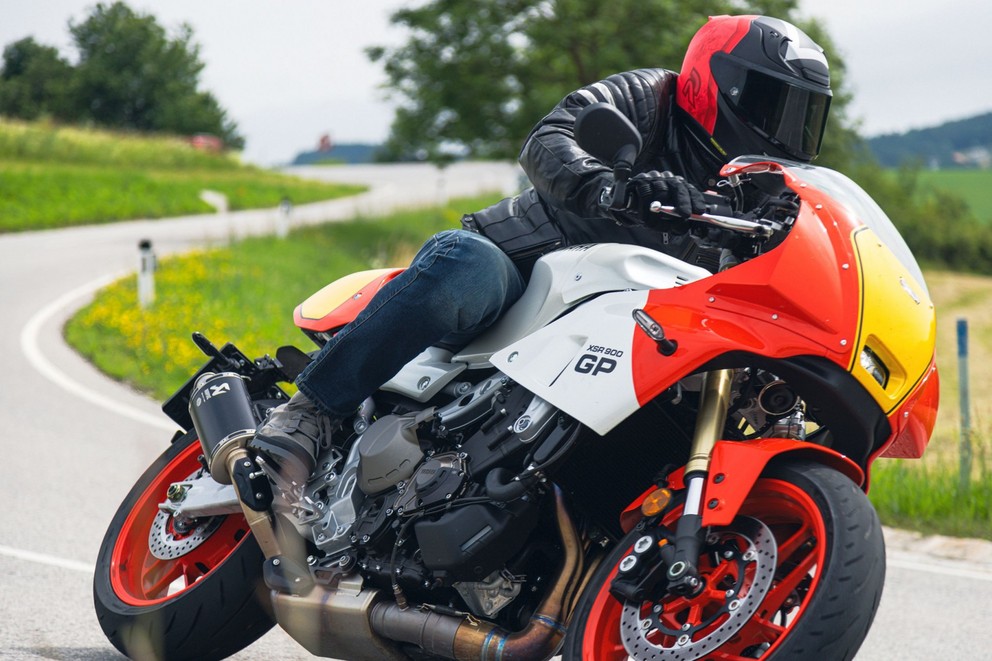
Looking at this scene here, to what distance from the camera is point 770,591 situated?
2.77 metres

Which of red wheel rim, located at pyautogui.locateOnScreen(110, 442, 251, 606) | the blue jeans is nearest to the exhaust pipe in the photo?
the blue jeans

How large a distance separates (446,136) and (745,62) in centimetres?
2176

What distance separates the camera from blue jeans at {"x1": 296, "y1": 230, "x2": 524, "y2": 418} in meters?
3.48

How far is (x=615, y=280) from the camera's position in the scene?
3.22 m

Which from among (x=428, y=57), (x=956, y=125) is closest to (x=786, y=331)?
(x=428, y=57)

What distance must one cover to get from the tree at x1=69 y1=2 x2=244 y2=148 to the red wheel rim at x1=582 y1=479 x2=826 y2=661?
60.3 m

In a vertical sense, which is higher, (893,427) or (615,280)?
(615,280)

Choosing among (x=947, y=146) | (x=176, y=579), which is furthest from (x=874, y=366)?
(x=947, y=146)

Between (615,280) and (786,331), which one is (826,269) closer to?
(786,331)

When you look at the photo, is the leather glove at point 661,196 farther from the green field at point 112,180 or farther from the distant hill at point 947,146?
the distant hill at point 947,146

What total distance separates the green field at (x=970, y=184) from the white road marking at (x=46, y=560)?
142 ft

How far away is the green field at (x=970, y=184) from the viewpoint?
152ft

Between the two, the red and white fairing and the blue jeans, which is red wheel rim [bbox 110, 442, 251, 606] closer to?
the blue jeans

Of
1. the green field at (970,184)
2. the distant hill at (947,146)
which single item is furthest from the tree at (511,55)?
the green field at (970,184)
